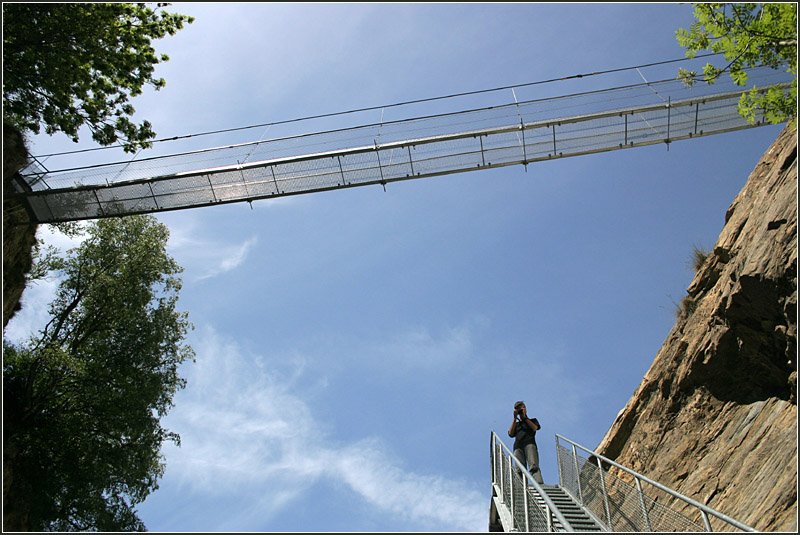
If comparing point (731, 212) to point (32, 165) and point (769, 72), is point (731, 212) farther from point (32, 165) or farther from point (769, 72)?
point (32, 165)

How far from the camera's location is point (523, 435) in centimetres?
1130

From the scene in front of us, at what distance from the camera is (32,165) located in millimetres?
13828

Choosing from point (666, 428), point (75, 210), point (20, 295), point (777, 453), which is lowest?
point (777, 453)

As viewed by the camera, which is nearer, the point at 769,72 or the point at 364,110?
the point at 769,72

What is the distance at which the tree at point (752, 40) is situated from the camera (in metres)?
9.42

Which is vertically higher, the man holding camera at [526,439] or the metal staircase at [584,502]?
the man holding camera at [526,439]

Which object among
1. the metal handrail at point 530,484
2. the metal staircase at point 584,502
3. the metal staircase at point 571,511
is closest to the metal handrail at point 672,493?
the metal staircase at point 584,502

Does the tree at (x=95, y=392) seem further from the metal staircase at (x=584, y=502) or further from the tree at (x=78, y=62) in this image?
the metal staircase at (x=584, y=502)

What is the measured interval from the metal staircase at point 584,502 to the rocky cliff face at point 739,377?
0.77 meters

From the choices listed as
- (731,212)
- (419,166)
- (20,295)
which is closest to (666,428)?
(731,212)

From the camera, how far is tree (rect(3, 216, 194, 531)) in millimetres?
16312

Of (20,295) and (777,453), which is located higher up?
(20,295)

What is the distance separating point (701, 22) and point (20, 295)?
54.9 feet

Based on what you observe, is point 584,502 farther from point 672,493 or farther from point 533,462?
point 672,493
